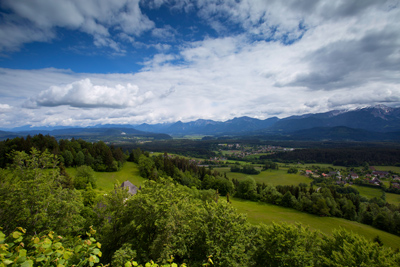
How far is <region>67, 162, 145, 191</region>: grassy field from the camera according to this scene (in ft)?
167

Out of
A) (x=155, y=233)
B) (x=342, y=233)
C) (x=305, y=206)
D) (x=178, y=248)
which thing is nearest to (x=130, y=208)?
(x=155, y=233)

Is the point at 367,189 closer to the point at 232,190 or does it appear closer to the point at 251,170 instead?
the point at 251,170

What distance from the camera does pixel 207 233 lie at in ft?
A: 48.2

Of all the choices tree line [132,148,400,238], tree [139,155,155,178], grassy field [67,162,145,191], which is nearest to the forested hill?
tree line [132,148,400,238]

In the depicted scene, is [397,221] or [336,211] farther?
[336,211]

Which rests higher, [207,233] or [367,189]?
[207,233]

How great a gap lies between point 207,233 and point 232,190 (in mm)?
58620

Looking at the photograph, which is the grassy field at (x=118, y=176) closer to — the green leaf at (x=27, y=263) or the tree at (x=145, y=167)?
the tree at (x=145, y=167)

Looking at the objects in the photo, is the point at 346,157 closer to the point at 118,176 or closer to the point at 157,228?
the point at 118,176

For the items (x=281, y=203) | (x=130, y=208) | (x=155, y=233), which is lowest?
(x=281, y=203)

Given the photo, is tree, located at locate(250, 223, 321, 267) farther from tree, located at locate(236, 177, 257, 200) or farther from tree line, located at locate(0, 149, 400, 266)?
tree, located at locate(236, 177, 257, 200)

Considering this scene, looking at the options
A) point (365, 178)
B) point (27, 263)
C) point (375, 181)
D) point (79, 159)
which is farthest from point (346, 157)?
point (27, 263)

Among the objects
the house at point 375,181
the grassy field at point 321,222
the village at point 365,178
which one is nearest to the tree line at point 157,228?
the grassy field at point 321,222

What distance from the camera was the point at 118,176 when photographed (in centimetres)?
5841
